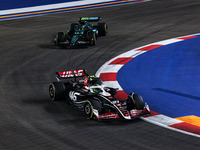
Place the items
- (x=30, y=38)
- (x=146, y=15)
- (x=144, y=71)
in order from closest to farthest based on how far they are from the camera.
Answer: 1. (x=144, y=71)
2. (x=30, y=38)
3. (x=146, y=15)

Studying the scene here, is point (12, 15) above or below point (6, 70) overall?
above

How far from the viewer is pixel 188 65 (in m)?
12.9

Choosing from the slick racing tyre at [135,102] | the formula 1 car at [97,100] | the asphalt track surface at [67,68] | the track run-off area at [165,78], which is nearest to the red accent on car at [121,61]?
the track run-off area at [165,78]

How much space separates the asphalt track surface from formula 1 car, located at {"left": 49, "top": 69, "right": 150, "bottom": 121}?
0.53 feet

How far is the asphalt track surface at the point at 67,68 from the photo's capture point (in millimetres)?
7312

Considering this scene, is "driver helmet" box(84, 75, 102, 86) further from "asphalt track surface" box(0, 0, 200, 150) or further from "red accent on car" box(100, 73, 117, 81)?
"red accent on car" box(100, 73, 117, 81)

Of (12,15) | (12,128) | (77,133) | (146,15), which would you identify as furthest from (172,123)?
(12,15)

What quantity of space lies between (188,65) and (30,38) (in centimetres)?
716

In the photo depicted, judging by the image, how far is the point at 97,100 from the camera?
8695mm

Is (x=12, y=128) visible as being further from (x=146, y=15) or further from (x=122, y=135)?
(x=146, y=15)

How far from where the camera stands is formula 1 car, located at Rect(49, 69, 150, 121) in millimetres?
8281

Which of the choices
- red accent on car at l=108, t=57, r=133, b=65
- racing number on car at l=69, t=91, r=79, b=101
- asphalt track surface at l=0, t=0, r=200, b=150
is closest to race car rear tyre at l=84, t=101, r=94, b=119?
asphalt track surface at l=0, t=0, r=200, b=150

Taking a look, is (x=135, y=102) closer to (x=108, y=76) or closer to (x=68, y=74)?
(x=68, y=74)

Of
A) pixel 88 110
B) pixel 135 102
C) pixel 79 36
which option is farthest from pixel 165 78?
pixel 79 36
